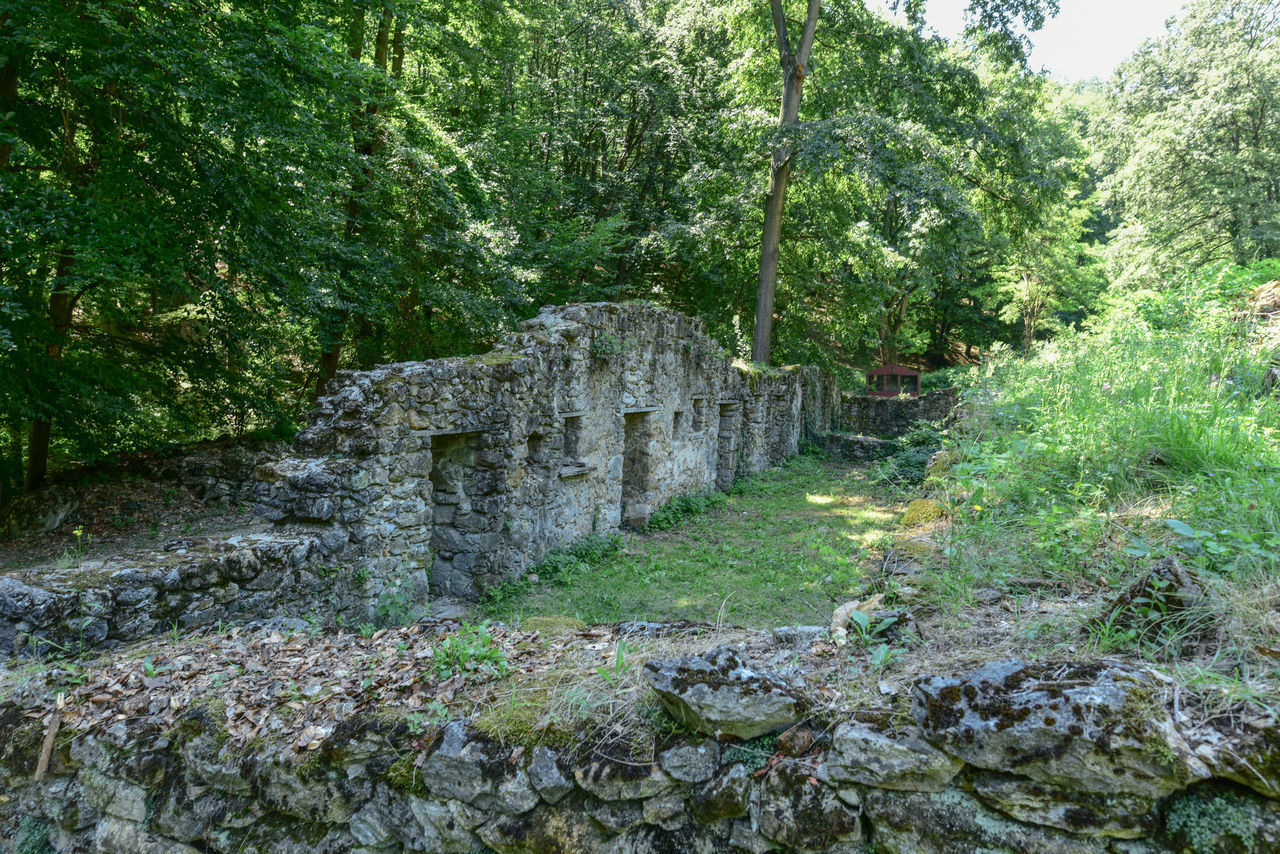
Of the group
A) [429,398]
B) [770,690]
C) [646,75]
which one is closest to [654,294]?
[646,75]

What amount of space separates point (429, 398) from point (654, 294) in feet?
44.5

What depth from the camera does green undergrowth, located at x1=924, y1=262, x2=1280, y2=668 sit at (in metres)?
2.58

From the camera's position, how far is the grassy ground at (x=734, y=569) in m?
6.40

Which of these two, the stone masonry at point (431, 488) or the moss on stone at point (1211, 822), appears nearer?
the moss on stone at point (1211, 822)

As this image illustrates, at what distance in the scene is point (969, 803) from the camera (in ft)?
6.57

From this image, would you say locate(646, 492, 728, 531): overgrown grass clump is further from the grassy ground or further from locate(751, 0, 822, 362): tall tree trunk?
locate(751, 0, 822, 362): tall tree trunk

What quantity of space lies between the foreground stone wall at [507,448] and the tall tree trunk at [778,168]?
4358mm

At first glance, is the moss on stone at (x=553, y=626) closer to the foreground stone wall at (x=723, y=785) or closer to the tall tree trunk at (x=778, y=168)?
the foreground stone wall at (x=723, y=785)

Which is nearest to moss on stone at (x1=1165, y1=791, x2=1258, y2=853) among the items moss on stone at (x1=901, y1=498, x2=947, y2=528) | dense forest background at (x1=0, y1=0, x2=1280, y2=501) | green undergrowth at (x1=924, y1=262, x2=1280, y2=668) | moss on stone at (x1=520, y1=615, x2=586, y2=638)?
green undergrowth at (x1=924, y1=262, x2=1280, y2=668)

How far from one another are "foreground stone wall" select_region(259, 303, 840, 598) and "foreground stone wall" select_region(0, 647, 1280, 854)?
2.60 meters

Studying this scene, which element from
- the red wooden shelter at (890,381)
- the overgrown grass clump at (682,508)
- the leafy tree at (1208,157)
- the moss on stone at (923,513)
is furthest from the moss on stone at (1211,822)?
the red wooden shelter at (890,381)

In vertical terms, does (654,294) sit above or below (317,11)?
below

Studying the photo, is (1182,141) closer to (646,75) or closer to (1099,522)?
(646,75)

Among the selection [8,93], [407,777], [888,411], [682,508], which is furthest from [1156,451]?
[888,411]
